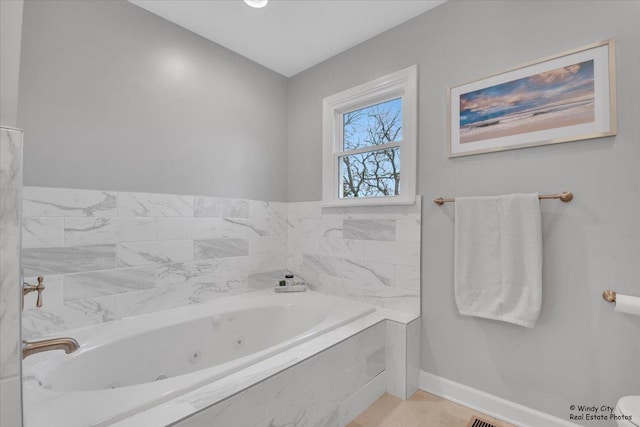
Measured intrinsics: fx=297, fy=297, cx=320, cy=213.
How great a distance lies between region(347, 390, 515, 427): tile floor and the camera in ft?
5.55

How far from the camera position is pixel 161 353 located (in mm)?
1808

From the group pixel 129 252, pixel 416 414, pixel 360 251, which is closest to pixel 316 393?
pixel 416 414

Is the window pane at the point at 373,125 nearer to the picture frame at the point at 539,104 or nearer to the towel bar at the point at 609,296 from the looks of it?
the picture frame at the point at 539,104

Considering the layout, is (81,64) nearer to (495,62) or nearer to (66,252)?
(66,252)

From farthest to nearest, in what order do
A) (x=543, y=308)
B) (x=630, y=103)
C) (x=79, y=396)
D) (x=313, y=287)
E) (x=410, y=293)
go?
(x=313, y=287) < (x=410, y=293) < (x=543, y=308) < (x=630, y=103) < (x=79, y=396)

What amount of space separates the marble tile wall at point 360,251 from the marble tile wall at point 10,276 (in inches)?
76.7

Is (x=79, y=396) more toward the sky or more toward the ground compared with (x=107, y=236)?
more toward the ground

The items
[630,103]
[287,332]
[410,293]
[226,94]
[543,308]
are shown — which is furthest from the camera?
[226,94]

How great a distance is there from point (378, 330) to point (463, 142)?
132 centimetres

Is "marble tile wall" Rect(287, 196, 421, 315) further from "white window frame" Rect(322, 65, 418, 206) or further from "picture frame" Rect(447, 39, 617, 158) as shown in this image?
"picture frame" Rect(447, 39, 617, 158)

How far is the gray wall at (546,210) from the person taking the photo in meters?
1.40

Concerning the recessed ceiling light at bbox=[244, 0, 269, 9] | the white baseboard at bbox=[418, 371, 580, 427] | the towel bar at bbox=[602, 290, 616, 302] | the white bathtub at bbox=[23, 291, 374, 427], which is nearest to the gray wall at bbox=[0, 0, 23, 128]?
the white bathtub at bbox=[23, 291, 374, 427]

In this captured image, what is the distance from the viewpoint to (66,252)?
5.55 ft

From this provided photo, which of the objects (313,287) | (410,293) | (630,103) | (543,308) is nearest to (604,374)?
(543,308)
